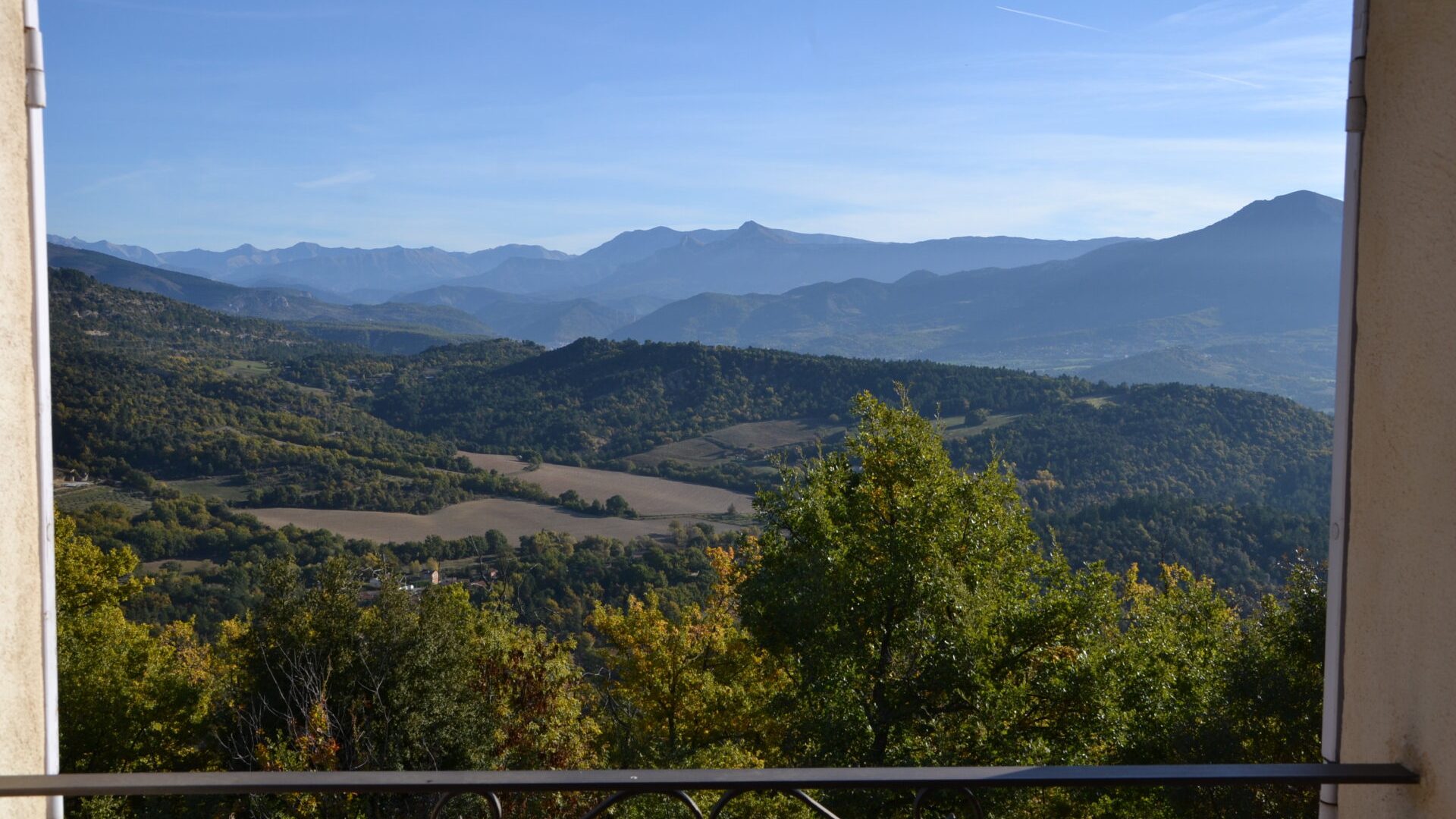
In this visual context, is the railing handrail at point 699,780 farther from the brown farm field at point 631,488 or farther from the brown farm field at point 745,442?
the brown farm field at point 745,442

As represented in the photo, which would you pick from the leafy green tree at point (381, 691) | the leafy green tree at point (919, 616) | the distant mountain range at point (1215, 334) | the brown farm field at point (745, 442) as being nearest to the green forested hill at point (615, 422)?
the brown farm field at point (745, 442)

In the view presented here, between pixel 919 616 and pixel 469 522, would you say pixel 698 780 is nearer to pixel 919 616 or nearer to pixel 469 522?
pixel 919 616

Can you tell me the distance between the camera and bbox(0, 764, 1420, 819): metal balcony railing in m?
1.43

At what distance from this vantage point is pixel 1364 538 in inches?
63.7

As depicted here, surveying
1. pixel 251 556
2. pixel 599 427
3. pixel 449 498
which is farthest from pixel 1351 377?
pixel 599 427

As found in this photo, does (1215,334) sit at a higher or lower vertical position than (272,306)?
lower

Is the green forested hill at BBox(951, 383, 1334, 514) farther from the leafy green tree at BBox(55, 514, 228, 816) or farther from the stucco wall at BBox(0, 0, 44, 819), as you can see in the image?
the stucco wall at BBox(0, 0, 44, 819)

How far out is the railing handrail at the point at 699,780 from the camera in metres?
1.43

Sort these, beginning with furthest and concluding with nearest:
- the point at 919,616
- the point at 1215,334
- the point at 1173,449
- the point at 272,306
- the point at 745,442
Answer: the point at 1215,334 → the point at 272,306 → the point at 745,442 → the point at 1173,449 → the point at 919,616

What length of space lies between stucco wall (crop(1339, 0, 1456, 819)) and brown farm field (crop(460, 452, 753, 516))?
153 ft

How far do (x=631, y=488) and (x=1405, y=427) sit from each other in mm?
53017

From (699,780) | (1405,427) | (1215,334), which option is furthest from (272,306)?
(1405,427)

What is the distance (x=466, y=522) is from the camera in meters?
43.9

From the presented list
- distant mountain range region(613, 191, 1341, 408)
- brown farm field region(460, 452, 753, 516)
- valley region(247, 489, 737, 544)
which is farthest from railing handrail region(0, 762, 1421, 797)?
distant mountain range region(613, 191, 1341, 408)
